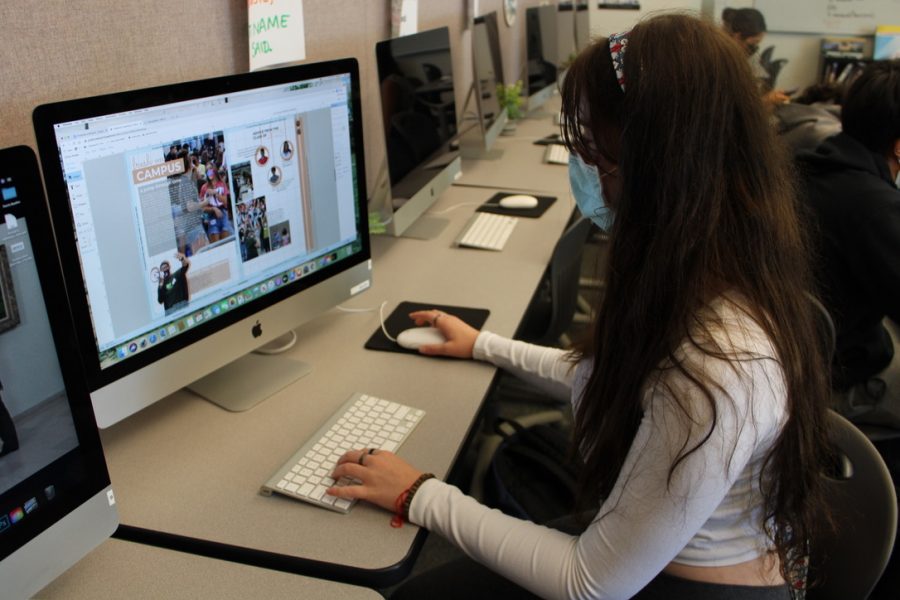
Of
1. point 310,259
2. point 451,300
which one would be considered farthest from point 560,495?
point 310,259

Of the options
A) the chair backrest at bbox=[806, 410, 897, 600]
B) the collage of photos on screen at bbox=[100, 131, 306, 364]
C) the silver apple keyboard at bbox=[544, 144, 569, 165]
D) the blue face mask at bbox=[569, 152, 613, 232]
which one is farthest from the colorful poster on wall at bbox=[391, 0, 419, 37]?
the chair backrest at bbox=[806, 410, 897, 600]

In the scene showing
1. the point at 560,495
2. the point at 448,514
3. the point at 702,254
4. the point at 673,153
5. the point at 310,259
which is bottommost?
the point at 560,495

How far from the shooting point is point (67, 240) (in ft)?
2.97

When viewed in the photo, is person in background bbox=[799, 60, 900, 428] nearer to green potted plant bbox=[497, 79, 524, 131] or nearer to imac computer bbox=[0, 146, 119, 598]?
green potted plant bbox=[497, 79, 524, 131]

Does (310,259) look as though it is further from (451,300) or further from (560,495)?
(560,495)

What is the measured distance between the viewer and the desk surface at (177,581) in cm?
86

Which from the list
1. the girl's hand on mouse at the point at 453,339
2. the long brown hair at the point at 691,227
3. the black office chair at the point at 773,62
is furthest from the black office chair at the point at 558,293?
the black office chair at the point at 773,62

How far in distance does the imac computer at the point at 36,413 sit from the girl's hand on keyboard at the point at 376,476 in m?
0.33

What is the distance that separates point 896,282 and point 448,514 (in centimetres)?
134

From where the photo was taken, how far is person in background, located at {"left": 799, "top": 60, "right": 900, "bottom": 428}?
70.2 inches

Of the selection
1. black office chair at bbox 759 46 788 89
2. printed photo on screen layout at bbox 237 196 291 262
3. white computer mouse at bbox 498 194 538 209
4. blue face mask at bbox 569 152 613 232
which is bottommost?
white computer mouse at bbox 498 194 538 209

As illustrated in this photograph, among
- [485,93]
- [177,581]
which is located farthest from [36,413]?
[485,93]

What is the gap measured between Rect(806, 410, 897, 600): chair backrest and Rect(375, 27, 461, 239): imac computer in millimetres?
1117

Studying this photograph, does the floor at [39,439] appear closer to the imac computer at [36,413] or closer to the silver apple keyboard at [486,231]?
the imac computer at [36,413]
